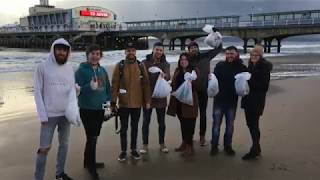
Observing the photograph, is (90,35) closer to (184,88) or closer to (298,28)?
(298,28)

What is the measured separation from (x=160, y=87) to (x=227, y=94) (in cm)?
93

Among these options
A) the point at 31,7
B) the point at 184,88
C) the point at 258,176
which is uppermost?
the point at 31,7

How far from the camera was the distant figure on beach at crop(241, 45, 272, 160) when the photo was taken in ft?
17.6

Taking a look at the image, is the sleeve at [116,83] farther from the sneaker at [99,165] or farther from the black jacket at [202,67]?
the black jacket at [202,67]

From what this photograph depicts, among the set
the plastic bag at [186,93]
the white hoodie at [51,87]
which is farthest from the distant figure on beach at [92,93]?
the plastic bag at [186,93]

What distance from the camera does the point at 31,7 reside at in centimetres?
9800

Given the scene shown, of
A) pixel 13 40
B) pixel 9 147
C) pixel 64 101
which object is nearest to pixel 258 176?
pixel 64 101

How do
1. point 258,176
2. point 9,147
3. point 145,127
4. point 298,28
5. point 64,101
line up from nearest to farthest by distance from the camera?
point 64,101 → point 258,176 → point 145,127 → point 9,147 → point 298,28

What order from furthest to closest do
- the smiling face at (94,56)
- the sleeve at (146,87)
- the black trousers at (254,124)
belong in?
the black trousers at (254,124) → the sleeve at (146,87) → the smiling face at (94,56)

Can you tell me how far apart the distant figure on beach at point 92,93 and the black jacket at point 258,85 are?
195 centimetres

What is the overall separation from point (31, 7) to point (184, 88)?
99332mm

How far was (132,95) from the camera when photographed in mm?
5324

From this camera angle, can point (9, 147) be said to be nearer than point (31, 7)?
Yes

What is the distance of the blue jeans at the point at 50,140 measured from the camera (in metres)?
4.27
